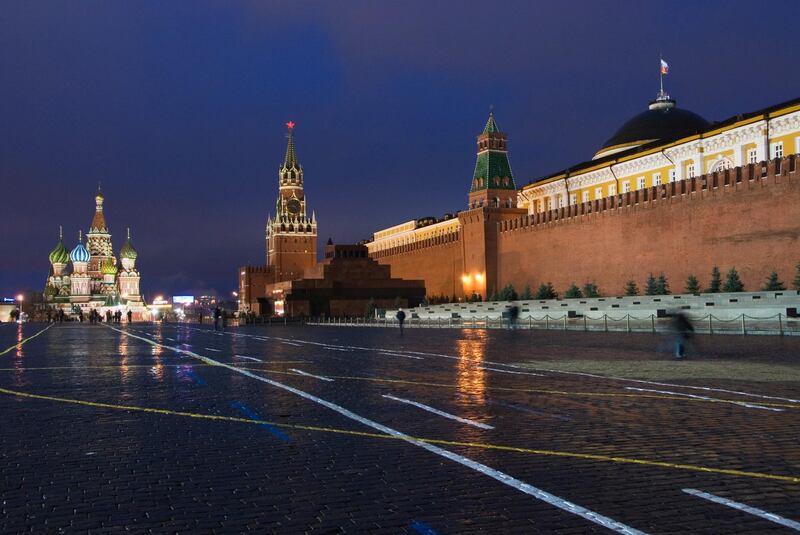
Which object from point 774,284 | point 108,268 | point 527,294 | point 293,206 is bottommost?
point 774,284

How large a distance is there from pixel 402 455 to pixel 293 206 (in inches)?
3651

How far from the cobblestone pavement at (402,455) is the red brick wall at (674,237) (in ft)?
69.5

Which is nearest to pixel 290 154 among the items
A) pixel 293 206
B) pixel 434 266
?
pixel 293 206

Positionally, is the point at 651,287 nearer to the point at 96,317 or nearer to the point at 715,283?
the point at 715,283

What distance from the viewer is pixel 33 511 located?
425 centimetres

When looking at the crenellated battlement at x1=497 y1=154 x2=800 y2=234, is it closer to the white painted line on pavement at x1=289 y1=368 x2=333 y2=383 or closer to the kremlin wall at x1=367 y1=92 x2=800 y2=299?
the kremlin wall at x1=367 y1=92 x2=800 y2=299

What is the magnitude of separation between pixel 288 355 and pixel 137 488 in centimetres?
1174

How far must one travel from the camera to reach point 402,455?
5.61 m

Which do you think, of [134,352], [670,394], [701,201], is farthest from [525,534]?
[701,201]

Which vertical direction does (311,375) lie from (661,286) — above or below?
below

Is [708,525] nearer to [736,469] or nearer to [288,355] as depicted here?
[736,469]

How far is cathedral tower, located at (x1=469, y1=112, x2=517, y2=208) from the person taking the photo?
49.9 metres

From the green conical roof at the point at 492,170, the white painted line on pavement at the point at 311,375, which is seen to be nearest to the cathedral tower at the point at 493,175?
the green conical roof at the point at 492,170

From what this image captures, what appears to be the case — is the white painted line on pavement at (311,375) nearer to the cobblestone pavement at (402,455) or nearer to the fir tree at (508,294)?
the cobblestone pavement at (402,455)
